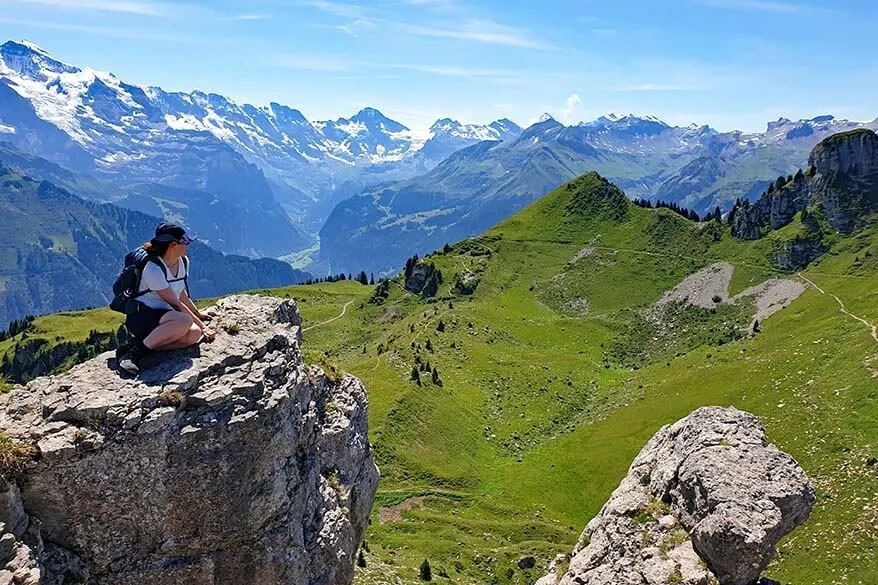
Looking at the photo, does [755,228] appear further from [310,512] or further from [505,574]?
[310,512]

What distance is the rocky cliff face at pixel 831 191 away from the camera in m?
156

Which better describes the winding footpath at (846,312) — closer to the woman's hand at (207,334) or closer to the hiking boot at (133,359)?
the woman's hand at (207,334)

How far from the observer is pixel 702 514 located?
2030 cm

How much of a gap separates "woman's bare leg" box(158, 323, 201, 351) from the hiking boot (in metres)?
0.56

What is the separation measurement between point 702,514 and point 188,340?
57.5ft

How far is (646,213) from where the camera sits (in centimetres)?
19150

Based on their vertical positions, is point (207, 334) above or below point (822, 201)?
below

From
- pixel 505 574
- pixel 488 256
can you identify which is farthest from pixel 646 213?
pixel 505 574

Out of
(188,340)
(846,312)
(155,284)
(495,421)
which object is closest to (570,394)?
(495,421)

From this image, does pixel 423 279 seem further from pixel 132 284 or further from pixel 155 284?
pixel 155 284

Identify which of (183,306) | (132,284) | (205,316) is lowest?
(205,316)

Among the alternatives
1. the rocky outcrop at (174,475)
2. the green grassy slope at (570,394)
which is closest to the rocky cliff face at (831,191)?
the green grassy slope at (570,394)

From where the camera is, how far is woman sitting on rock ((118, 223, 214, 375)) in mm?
18172

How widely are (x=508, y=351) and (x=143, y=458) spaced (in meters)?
104
